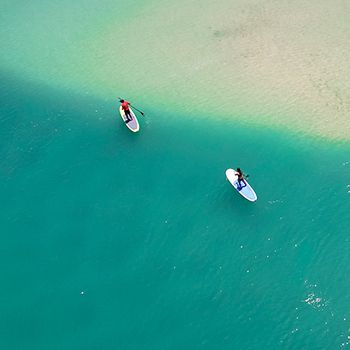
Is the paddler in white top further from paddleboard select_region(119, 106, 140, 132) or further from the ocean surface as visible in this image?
paddleboard select_region(119, 106, 140, 132)

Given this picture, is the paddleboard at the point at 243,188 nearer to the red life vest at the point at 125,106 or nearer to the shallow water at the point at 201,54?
the shallow water at the point at 201,54

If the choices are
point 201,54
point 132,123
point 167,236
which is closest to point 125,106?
point 132,123

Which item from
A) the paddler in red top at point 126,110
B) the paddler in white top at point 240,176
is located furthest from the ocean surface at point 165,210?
the paddler in red top at point 126,110

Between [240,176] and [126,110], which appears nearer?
[240,176]

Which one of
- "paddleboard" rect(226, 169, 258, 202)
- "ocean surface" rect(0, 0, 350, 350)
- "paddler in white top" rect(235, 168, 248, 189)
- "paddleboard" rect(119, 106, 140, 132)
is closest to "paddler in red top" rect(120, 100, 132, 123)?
"paddleboard" rect(119, 106, 140, 132)

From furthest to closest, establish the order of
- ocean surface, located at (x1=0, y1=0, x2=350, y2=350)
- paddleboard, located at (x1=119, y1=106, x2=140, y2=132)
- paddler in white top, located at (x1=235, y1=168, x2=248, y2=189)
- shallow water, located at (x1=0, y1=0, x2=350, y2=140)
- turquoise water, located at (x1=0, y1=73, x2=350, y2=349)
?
1. shallow water, located at (x1=0, y1=0, x2=350, y2=140)
2. paddleboard, located at (x1=119, y1=106, x2=140, y2=132)
3. paddler in white top, located at (x1=235, y1=168, x2=248, y2=189)
4. ocean surface, located at (x1=0, y1=0, x2=350, y2=350)
5. turquoise water, located at (x1=0, y1=73, x2=350, y2=349)

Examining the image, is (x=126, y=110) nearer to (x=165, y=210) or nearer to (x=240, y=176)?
(x=165, y=210)

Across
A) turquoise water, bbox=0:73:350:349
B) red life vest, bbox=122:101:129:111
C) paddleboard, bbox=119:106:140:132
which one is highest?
red life vest, bbox=122:101:129:111
